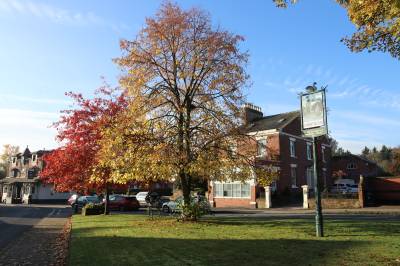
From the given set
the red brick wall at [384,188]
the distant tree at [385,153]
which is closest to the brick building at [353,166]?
the red brick wall at [384,188]

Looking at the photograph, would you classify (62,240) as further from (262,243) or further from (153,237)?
(262,243)

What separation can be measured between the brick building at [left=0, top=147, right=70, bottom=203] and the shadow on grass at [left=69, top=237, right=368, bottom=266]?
5664 cm

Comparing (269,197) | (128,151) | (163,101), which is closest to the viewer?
(128,151)

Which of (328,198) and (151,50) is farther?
(328,198)

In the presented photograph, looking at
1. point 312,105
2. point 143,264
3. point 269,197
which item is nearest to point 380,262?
point 143,264

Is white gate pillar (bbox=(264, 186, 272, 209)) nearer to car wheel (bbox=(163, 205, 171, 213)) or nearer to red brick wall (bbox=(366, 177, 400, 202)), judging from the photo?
red brick wall (bbox=(366, 177, 400, 202))

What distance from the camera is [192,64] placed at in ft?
66.4

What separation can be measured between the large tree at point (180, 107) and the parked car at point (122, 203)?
753 inches

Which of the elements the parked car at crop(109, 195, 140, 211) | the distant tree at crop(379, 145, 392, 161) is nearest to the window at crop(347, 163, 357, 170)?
the parked car at crop(109, 195, 140, 211)

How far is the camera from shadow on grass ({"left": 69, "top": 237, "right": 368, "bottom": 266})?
31.0ft

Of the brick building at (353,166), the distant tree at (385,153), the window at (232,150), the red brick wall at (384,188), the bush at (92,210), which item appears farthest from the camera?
the distant tree at (385,153)

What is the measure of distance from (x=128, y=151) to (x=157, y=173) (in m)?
1.69

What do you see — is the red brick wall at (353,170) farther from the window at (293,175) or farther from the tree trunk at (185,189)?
the tree trunk at (185,189)

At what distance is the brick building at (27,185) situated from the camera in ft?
225
